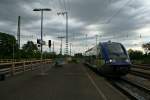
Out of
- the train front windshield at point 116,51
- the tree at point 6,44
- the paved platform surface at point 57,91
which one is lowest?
the paved platform surface at point 57,91

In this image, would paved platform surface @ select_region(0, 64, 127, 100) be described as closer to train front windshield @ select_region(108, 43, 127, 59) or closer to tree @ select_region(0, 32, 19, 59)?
train front windshield @ select_region(108, 43, 127, 59)

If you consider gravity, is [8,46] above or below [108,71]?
above

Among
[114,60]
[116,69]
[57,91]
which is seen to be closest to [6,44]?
[114,60]

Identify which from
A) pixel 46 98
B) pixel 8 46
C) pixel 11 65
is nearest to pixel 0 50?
pixel 8 46

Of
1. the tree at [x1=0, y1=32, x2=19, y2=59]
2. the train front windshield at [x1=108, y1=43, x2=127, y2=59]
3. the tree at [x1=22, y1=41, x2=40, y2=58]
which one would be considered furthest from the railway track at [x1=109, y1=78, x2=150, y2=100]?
the tree at [x1=0, y1=32, x2=19, y2=59]

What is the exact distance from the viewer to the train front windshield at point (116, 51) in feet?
68.8

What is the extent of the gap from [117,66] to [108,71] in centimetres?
87

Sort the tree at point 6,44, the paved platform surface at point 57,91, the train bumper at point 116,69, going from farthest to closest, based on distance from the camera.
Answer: the tree at point 6,44 < the train bumper at point 116,69 < the paved platform surface at point 57,91

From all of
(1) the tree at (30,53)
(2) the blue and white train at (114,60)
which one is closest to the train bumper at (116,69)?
(2) the blue and white train at (114,60)

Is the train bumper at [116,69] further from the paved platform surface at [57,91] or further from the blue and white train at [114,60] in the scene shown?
the paved platform surface at [57,91]

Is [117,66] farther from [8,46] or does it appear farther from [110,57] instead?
[8,46]

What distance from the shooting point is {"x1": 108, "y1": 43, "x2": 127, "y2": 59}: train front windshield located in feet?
68.8

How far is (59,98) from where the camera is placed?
34.7 feet

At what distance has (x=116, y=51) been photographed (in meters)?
21.5
